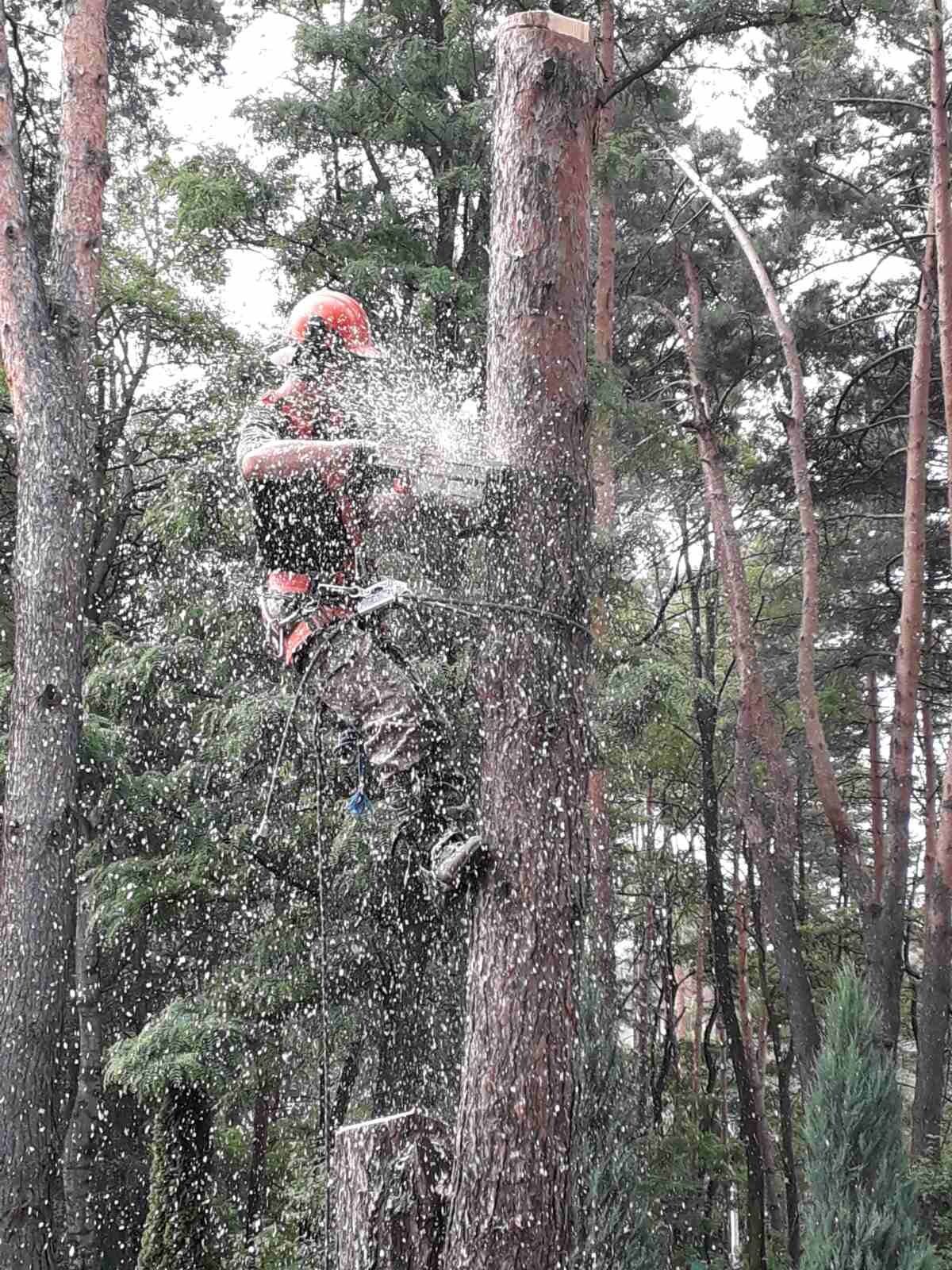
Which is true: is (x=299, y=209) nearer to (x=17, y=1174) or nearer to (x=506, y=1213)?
(x=17, y=1174)

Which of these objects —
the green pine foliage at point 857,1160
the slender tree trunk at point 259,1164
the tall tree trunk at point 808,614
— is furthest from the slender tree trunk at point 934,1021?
the slender tree trunk at point 259,1164

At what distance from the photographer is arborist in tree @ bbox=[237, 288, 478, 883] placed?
3652mm

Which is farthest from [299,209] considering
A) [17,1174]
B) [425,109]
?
[17,1174]

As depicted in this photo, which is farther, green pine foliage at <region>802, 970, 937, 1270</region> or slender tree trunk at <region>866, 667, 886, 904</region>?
slender tree trunk at <region>866, 667, 886, 904</region>

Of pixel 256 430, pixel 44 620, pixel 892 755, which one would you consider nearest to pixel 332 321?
pixel 256 430

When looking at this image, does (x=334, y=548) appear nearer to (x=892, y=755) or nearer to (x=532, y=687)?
(x=532, y=687)

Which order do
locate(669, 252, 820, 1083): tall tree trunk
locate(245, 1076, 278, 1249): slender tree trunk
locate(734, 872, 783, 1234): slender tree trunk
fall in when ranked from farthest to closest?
locate(734, 872, 783, 1234): slender tree trunk, locate(245, 1076, 278, 1249): slender tree trunk, locate(669, 252, 820, 1083): tall tree trunk

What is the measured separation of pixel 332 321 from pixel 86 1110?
7.55 meters

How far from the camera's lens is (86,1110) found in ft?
A: 29.7

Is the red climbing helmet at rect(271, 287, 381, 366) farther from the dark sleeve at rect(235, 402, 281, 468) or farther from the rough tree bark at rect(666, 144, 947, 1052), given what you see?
the rough tree bark at rect(666, 144, 947, 1052)

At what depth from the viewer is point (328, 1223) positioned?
3.38 metres

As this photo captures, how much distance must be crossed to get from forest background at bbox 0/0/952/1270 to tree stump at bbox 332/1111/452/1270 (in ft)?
3.18

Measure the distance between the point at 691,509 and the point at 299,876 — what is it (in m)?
8.55

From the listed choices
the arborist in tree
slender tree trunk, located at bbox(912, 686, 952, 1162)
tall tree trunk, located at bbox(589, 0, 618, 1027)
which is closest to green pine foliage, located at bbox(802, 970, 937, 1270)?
tall tree trunk, located at bbox(589, 0, 618, 1027)
